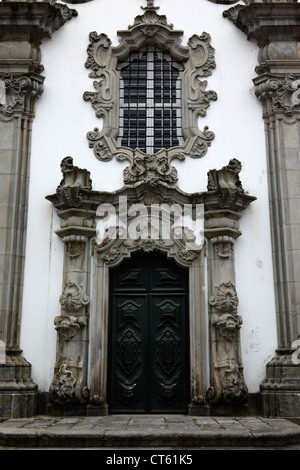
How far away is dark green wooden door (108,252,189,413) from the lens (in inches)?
324

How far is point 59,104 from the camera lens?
9383mm

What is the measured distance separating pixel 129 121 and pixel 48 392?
15.9 ft

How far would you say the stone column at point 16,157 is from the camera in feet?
25.9

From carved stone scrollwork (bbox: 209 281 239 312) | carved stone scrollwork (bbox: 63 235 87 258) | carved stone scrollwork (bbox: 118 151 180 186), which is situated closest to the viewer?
carved stone scrollwork (bbox: 209 281 239 312)

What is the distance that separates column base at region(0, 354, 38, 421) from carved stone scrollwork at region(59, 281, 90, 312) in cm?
107

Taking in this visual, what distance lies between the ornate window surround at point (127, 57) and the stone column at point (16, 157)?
3.14ft

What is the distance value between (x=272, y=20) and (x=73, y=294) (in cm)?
585

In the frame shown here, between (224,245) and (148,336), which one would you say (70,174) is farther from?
(148,336)

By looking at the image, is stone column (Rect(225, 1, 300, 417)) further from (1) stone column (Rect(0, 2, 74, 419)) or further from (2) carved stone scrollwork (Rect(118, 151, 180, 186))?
(1) stone column (Rect(0, 2, 74, 419))

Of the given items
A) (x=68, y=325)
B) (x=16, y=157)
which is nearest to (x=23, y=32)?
(x=16, y=157)

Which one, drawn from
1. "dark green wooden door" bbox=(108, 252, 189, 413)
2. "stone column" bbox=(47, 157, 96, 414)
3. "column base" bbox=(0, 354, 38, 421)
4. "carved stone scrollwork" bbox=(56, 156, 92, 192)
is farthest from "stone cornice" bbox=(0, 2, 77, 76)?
"column base" bbox=(0, 354, 38, 421)

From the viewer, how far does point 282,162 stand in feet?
28.8

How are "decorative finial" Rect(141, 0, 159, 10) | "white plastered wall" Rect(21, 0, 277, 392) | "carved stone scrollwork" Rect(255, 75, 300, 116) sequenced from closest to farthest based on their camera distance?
"white plastered wall" Rect(21, 0, 277, 392) < "carved stone scrollwork" Rect(255, 75, 300, 116) < "decorative finial" Rect(141, 0, 159, 10)
